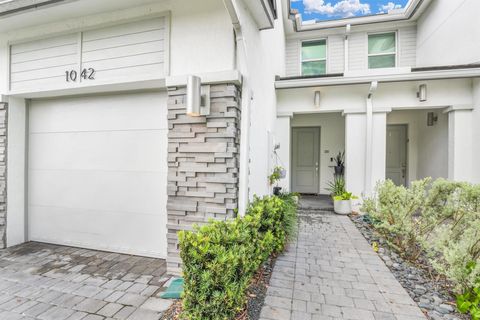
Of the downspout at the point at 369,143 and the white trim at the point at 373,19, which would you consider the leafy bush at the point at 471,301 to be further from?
the white trim at the point at 373,19

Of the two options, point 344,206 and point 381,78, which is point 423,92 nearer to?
point 381,78

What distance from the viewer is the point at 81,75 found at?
3309 millimetres

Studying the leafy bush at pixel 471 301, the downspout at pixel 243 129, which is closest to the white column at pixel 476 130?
the leafy bush at pixel 471 301

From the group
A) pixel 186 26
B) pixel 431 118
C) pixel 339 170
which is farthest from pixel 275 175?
pixel 431 118

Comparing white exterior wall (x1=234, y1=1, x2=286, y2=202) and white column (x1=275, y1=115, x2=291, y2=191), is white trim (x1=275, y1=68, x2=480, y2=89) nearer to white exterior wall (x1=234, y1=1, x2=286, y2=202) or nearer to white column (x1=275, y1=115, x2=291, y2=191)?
white column (x1=275, y1=115, x2=291, y2=191)

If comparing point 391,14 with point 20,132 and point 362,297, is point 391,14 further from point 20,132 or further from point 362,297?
point 20,132

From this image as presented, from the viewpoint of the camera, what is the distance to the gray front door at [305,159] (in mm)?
8406

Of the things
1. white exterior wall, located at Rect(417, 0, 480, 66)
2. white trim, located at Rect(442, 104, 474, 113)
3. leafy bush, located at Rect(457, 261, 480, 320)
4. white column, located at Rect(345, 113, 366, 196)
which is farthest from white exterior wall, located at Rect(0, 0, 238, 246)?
white exterior wall, located at Rect(417, 0, 480, 66)

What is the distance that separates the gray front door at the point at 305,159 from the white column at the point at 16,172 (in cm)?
721

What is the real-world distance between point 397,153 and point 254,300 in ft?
24.1

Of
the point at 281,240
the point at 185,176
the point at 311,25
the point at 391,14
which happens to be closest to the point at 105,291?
the point at 185,176

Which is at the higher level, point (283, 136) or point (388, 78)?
point (388, 78)

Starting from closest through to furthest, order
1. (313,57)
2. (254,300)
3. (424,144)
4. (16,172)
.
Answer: (254,300), (16,172), (424,144), (313,57)

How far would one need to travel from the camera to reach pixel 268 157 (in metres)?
4.82
